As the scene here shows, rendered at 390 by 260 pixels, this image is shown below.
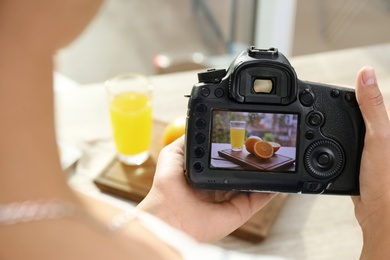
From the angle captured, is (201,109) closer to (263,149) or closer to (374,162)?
(263,149)

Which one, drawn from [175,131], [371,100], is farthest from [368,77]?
[175,131]

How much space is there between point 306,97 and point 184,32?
2.28 metres

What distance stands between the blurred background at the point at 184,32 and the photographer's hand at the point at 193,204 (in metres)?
1.84

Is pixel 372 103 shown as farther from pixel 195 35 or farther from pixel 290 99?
pixel 195 35

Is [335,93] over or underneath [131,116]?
over

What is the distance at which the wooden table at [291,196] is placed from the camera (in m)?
0.91

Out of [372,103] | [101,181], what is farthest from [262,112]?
[101,181]

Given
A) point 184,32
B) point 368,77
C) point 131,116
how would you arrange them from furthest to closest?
point 184,32, point 131,116, point 368,77

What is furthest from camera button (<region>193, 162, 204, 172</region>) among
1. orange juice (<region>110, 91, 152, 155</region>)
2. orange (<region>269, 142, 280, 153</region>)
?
orange juice (<region>110, 91, 152, 155</region>)

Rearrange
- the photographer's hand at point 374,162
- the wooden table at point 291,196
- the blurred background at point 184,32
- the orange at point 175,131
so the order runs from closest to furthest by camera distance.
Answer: the photographer's hand at point 374,162
the wooden table at point 291,196
the orange at point 175,131
the blurred background at point 184,32

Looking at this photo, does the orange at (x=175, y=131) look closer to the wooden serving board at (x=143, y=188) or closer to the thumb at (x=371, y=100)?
the wooden serving board at (x=143, y=188)

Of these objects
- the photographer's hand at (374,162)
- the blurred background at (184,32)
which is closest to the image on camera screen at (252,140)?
Answer: the photographer's hand at (374,162)

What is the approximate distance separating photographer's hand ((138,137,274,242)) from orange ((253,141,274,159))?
0.37ft

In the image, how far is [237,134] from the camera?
771 millimetres
